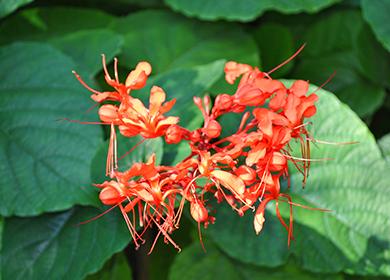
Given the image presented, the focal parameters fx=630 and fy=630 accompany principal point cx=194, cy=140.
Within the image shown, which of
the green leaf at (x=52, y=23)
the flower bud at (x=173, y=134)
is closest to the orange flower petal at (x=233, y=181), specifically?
the flower bud at (x=173, y=134)

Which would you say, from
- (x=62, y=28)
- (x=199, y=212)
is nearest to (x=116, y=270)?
(x=199, y=212)

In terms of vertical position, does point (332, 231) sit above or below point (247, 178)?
below

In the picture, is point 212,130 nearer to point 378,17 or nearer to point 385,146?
point 385,146

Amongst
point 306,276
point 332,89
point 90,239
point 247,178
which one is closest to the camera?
point 247,178

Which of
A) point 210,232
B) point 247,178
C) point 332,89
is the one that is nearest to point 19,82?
point 210,232

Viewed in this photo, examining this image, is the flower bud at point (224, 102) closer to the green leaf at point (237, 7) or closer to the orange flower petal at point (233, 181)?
the orange flower petal at point (233, 181)

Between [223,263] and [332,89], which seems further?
[332,89]

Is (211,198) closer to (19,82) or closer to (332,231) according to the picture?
(332,231)
